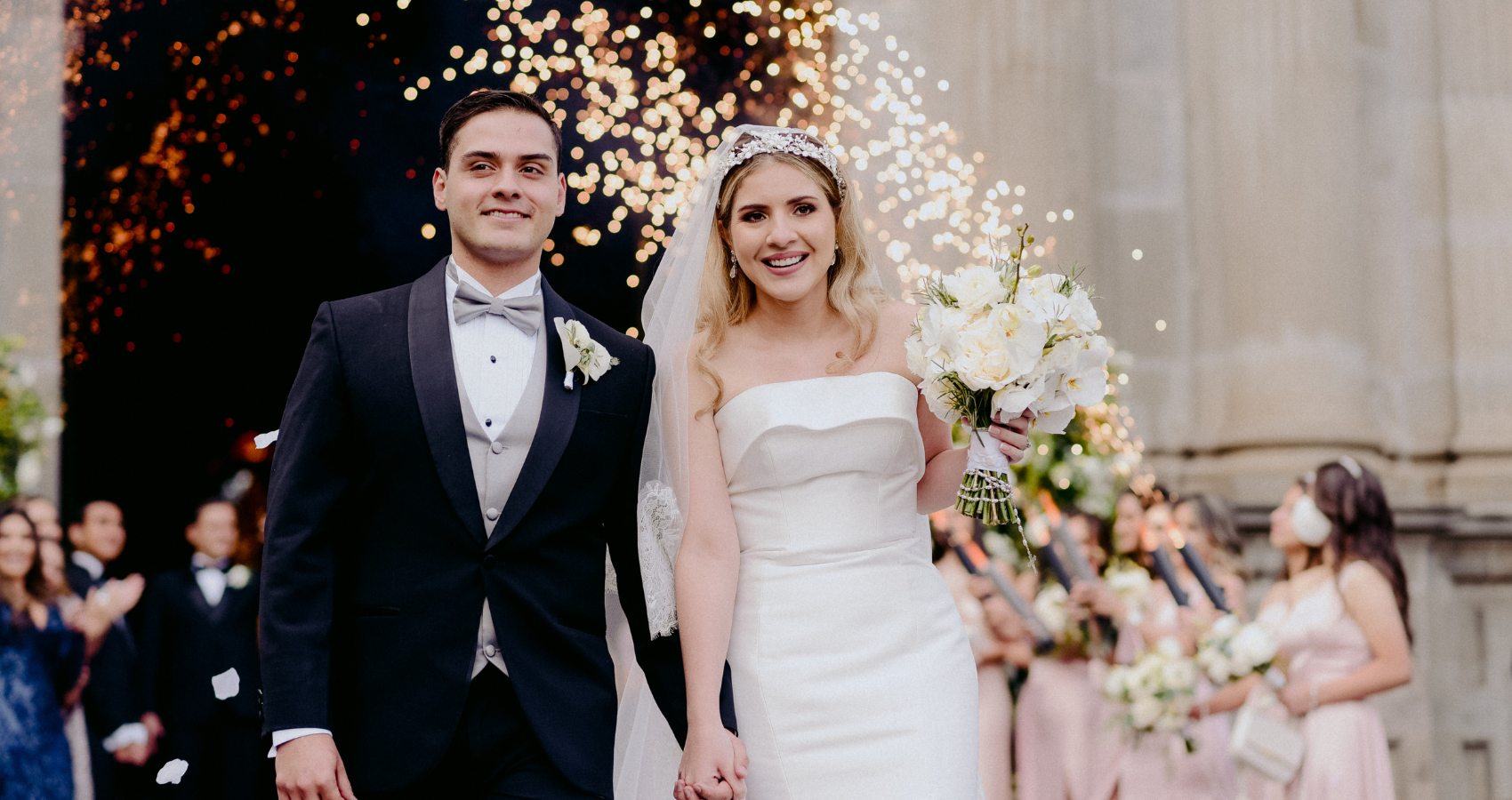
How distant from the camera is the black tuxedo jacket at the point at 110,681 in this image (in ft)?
21.5

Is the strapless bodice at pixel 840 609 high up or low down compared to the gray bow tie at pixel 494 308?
down

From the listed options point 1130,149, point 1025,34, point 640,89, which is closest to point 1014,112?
point 1025,34

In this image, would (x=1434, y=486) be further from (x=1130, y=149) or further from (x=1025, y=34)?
(x=1025, y=34)

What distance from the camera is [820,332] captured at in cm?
360

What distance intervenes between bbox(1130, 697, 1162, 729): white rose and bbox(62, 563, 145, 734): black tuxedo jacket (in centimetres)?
440

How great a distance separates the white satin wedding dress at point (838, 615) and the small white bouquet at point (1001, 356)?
18 cm

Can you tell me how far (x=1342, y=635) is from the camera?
20.8 ft

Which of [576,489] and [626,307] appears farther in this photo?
[626,307]

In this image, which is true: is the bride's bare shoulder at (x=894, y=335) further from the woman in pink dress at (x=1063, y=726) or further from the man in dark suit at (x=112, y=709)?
the man in dark suit at (x=112, y=709)

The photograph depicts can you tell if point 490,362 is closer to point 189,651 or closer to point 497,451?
point 497,451

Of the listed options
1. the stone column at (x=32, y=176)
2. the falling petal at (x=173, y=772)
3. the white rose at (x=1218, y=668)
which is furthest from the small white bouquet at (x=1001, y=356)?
the stone column at (x=32, y=176)

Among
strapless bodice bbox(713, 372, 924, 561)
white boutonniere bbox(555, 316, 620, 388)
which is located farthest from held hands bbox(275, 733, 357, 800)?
strapless bodice bbox(713, 372, 924, 561)

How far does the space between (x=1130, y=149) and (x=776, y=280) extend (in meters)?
6.76

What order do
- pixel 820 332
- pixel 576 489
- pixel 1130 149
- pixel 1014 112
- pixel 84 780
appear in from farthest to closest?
pixel 1130 149
pixel 1014 112
pixel 84 780
pixel 820 332
pixel 576 489
